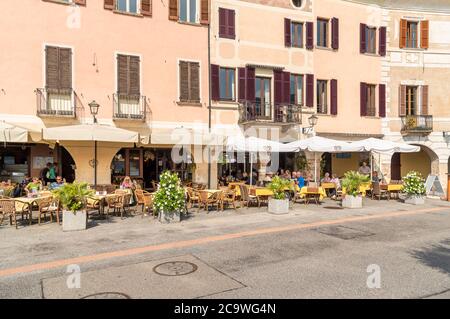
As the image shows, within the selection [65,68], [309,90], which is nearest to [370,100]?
[309,90]

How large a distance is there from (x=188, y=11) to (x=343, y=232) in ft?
39.8

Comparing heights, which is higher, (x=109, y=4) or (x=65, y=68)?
(x=109, y=4)

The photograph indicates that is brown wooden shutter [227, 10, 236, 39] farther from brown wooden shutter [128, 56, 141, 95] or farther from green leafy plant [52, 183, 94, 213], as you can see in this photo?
green leafy plant [52, 183, 94, 213]

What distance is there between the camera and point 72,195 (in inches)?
350

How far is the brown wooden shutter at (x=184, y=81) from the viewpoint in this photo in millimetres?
15805

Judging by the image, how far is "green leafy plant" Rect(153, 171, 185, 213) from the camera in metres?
9.83

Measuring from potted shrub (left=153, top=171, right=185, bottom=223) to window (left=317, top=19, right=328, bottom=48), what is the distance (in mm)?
13105

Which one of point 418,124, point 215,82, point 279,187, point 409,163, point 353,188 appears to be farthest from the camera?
point 409,163

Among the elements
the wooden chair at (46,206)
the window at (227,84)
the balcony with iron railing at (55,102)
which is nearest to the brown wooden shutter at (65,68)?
the balcony with iron railing at (55,102)

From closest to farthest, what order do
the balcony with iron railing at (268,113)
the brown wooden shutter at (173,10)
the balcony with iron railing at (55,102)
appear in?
the balcony with iron railing at (55,102) < the brown wooden shutter at (173,10) < the balcony with iron railing at (268,113)

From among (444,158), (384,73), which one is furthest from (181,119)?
(444,158)

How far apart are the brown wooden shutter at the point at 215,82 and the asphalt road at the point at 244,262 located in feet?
25.7

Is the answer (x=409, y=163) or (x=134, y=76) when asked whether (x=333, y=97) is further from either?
(x=134, y=76)

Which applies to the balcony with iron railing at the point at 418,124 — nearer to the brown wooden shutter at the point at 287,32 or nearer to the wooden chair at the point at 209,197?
the brown wooden shutter at the point at 287,32
